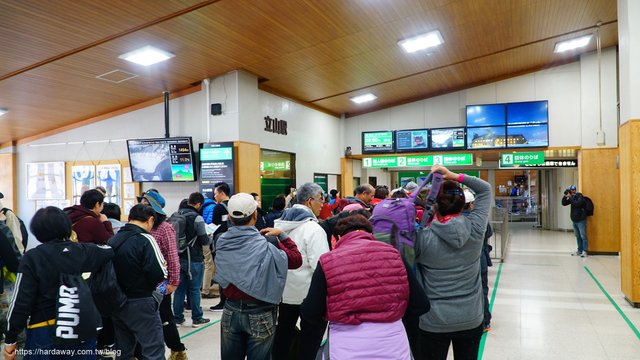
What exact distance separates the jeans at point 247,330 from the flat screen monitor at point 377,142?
9485 mm

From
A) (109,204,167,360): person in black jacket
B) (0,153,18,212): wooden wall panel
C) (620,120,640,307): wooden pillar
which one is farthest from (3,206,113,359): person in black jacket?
(0,153,18,212): wooden wall panel

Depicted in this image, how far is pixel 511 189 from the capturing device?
18.3 meters

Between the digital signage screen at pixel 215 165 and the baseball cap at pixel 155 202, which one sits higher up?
the digital signage screen at pixel 215 165

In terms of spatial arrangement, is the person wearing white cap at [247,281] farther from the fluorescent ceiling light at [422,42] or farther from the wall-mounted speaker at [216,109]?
the fluorescent ceiling light at [422,42]

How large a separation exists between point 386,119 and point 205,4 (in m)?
7.81

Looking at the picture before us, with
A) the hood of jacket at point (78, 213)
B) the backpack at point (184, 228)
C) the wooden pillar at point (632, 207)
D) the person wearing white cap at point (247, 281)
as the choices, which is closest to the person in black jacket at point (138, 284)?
the person wearing white cap at point (247, 281)

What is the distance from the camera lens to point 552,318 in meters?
4.93

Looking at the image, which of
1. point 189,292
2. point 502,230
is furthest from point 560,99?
point 189,292

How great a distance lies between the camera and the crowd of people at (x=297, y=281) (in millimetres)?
1727

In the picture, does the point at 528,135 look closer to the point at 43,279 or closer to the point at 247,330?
the point at 247,330

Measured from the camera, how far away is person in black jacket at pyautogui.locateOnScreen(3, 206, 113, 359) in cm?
232

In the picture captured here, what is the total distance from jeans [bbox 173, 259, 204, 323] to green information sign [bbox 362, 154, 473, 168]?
7.56 m

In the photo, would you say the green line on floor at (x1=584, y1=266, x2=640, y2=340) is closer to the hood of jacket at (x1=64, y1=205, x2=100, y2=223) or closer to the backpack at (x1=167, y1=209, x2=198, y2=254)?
the backpack at (x1=167, y1=209, x2=198, y2=254)

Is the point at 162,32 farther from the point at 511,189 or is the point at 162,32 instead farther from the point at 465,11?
the point at 511,189
